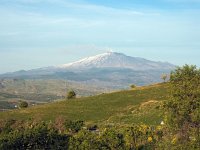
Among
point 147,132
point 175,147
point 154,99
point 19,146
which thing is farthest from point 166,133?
point 154,99

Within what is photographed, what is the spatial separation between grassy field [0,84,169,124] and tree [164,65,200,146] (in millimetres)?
30231

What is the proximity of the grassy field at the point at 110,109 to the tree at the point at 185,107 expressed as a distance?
1190 inches

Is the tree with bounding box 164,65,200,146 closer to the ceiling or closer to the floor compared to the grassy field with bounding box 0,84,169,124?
closer to the ceiling

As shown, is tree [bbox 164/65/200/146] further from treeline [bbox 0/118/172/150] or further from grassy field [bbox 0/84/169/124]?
grassy field [bbox 0/84/169/124]

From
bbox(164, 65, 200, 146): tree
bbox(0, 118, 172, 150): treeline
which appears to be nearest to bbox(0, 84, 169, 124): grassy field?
bbox(0, 118, 172, 150): treeline

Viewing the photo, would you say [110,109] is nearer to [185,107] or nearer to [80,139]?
[80,139]

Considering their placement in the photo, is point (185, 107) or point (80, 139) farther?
point (80, 139)

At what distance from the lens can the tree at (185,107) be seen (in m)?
50.5

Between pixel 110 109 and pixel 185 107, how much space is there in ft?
176

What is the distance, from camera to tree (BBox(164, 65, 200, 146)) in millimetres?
Result: 50531

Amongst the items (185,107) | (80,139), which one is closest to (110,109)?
(80,139)

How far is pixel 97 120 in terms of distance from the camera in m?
92.8

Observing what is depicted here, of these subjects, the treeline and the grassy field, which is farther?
the grassy field

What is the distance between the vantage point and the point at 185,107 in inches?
2003
